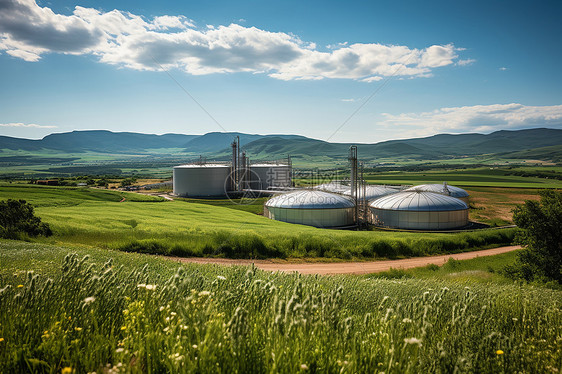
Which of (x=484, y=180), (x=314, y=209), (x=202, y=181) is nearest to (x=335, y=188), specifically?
(x=314, y=209)

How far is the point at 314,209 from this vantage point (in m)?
47.6

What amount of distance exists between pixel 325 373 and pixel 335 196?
1884 inches

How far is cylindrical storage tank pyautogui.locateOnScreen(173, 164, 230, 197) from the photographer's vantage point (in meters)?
85.1

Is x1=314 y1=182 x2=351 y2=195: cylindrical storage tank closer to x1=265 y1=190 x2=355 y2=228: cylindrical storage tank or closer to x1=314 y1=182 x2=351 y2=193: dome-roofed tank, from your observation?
x1=314 y1=182 x2=351 y2=193: dome-roofed tank

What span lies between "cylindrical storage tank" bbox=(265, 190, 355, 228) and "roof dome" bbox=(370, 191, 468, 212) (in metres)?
5.61

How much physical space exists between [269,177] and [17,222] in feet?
220

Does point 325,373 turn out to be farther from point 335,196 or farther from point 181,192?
point 181,192

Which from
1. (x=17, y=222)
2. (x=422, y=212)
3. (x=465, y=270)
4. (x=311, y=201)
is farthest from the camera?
(x=311, y=201)

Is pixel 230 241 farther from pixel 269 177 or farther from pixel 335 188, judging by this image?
pixel 269 177

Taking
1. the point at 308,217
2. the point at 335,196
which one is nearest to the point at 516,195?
the point at 335,196

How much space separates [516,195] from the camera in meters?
81.2

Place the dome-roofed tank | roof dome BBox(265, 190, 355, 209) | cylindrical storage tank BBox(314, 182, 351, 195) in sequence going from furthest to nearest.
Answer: the dome-roofed tank
cylindrical storage tank BBox(314, 182, 351, 195)
roof dome BBox(265, 190, 355, 209)

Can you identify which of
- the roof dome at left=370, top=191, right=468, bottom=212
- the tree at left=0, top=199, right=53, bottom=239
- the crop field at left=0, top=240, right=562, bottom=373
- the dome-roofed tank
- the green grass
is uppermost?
the crop field at left=0, top=240, right=562, bottom=373

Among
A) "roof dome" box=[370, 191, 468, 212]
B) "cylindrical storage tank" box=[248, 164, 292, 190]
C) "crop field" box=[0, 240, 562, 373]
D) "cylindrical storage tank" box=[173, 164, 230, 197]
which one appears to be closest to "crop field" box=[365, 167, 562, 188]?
"cylindrical storage tank" box=[248, 164, 292, 190]
